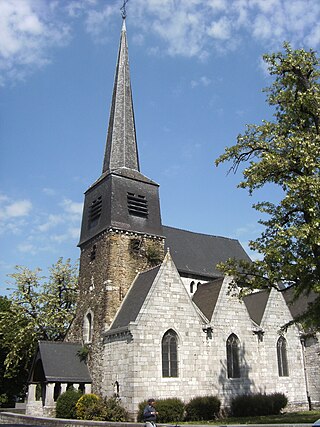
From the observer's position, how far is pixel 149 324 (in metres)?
24.0

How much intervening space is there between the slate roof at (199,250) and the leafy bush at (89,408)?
1004 cm

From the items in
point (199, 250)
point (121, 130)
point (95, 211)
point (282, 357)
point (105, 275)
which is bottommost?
point (282, 357)

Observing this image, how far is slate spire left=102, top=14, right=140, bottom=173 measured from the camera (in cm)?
3216

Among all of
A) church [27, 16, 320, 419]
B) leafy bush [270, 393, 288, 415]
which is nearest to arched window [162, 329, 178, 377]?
church [27, 16, 320, 419]

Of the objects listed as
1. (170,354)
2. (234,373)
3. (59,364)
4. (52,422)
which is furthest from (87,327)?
(234,373)

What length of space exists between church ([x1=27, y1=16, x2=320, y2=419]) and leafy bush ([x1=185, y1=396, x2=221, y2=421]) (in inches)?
26.5

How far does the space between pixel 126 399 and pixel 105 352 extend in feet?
11.1

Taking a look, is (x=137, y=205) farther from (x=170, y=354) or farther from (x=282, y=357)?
(x=282, y=357)

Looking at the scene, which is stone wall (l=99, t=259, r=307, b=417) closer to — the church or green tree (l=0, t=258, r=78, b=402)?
the church

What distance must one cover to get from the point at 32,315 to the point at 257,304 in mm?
17475

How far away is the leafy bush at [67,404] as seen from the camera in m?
23.6

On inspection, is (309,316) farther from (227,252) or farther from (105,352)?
(227,252)

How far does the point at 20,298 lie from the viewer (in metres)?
37.2

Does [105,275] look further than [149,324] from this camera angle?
Yes
